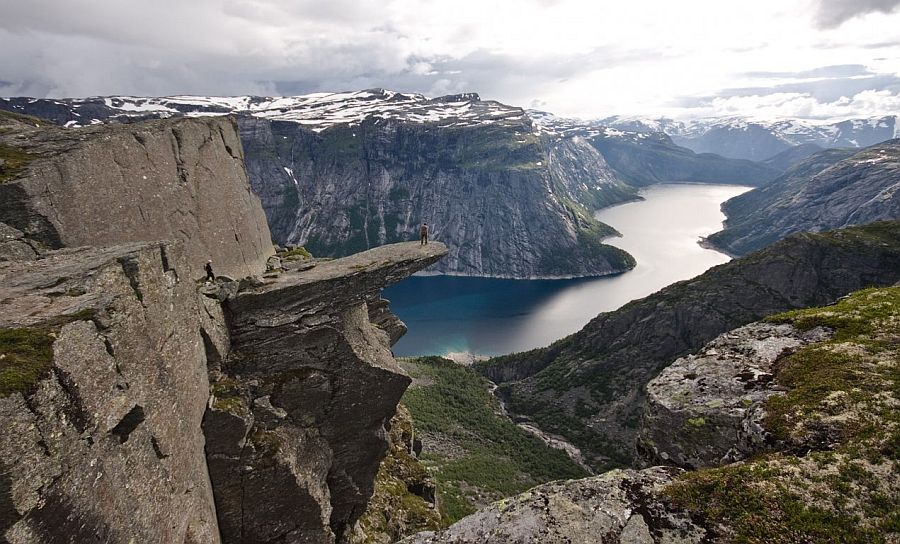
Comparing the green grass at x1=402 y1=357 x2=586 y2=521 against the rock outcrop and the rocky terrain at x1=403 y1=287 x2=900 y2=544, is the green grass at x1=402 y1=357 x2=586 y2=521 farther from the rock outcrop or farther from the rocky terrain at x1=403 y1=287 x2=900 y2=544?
the rocky terrain at x1=403 y1=287 x2=900 y2=544

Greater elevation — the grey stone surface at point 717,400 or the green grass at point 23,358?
the green grass at point 23,358

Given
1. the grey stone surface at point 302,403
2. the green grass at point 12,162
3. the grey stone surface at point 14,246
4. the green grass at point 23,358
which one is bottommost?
the grey stone surface at point 302,403

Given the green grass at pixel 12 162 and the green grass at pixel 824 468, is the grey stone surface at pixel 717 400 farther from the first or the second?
the green grass at pixel 12 162

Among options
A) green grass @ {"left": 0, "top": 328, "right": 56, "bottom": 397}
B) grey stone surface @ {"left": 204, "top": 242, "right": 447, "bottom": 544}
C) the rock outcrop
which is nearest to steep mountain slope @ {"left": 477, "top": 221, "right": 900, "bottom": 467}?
the rock outcrop

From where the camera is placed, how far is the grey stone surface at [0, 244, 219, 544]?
9.91m

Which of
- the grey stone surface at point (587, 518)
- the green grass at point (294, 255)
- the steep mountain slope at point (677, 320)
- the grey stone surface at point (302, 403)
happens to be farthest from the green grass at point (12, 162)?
the steep mountain slope at point (677, 320)

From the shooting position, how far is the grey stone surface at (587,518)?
9.24 m

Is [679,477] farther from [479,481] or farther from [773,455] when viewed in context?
[479,481]

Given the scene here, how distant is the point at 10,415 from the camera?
931cm

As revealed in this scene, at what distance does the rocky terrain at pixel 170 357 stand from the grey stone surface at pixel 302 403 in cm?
8

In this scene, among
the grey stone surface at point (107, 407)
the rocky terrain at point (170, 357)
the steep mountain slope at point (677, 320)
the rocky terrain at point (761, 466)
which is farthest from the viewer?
the steep mountain slope at point (677, 320)

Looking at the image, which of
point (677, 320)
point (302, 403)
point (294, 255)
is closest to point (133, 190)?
point (302, 403)

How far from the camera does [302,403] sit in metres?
22.0

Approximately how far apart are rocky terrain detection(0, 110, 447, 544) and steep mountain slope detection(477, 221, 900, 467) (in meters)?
68.5
